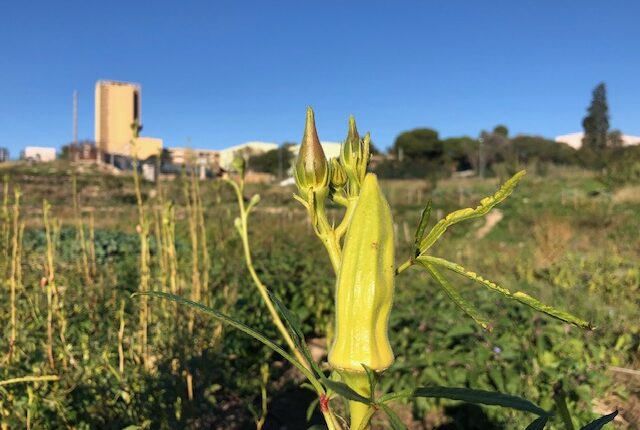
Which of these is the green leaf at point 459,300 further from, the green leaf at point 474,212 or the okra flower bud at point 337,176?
the okra flower bud at point 337,176

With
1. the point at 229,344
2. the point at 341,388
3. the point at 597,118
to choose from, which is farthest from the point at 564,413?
the point at 597,118

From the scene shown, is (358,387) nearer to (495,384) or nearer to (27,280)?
(495,384)

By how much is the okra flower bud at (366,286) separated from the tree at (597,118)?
45609 mm

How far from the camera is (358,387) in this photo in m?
0.53

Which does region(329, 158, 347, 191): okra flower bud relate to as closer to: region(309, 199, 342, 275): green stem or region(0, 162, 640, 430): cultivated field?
region(309, 199, 342, 275): green stem

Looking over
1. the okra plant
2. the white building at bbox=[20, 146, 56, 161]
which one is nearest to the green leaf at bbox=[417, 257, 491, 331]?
the okra plant

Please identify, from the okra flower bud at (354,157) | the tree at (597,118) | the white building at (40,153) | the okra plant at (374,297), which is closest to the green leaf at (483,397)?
the okra plant at (374,297)

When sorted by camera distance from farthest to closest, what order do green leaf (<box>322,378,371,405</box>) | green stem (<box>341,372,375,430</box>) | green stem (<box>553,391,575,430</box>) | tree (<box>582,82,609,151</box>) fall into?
tree (<box>582,82,609,151</box>) < green stem (<box>553,391,575,430</box>) < green stem (<box>341,372,375,430</box>) < green leaf (<box>322,378,371,405</box>)

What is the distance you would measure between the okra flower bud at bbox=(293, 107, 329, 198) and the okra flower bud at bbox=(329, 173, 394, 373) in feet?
0.33

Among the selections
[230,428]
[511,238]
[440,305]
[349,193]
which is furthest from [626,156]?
[349,193]

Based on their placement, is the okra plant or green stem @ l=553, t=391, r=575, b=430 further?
green stem @ l=553, t=391, r=575, b=430

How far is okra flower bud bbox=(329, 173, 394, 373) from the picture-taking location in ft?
1.62

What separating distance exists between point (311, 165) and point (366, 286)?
0.52ft

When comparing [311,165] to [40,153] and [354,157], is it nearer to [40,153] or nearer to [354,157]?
[354,157]
